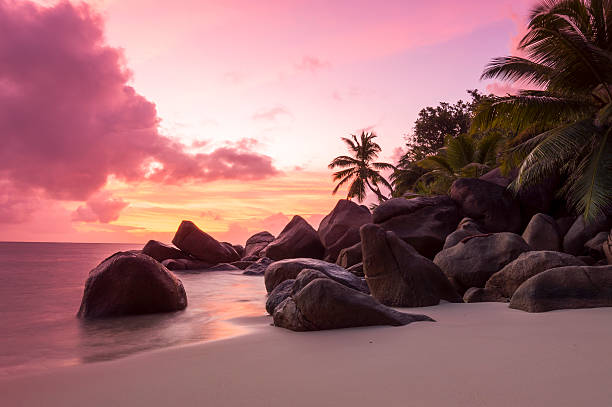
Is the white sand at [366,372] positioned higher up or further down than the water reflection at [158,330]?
higher up

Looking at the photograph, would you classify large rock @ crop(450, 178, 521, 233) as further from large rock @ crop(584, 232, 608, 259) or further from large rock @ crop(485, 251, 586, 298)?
large rock @ crop(485, 251, 586, 298)

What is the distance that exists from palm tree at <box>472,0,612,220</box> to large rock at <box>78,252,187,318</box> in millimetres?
9934

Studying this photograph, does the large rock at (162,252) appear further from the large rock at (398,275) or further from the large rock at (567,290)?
the large rock at (567,290)

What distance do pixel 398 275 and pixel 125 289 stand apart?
14.3 feet

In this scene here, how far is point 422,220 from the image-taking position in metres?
14.9

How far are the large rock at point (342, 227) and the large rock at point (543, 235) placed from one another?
7.50 m

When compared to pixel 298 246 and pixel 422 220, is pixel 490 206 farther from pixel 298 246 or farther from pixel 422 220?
pixel 298 246

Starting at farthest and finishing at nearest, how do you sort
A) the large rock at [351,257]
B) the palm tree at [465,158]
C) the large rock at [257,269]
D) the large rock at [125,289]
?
the palm tree at [465,158] → the large rock at [257,269] → the large rock at [351,257] → the large rock at [125,289]

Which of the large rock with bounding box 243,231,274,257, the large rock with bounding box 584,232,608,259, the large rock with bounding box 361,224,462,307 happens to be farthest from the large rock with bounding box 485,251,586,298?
the large rock with bounding box 243,231,274,257

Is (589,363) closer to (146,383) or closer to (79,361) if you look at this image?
(146,383)

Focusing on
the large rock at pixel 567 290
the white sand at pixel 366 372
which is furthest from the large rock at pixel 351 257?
the white sand at pixel 366 372

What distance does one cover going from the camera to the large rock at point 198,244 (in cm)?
2192

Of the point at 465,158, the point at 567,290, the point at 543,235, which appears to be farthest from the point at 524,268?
the point at 465,158

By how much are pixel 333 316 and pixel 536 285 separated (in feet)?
8.86
